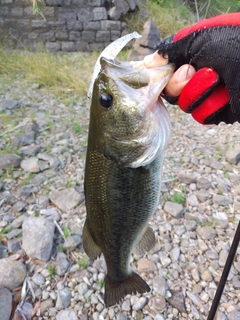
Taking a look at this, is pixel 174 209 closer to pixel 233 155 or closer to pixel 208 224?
pixel 208 224

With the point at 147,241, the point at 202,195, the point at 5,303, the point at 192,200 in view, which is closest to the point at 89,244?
the point at 147,241

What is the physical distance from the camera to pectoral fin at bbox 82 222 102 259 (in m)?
1.65

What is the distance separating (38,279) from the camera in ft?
8.49

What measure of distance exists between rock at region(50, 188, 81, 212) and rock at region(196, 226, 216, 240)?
1.23 meters

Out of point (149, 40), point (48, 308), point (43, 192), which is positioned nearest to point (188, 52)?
point (48, 308)

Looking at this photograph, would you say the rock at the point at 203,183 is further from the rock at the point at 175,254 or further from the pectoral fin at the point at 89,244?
the pectoral fin at the point at 89,244

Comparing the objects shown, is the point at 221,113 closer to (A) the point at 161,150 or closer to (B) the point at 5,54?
(A) the point at 161,150

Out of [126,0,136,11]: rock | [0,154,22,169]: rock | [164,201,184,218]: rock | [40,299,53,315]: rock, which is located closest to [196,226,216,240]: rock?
[164,201,184,218]: rock

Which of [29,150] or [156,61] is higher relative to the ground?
[156,61]

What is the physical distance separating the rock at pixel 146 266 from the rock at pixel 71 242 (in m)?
0.57

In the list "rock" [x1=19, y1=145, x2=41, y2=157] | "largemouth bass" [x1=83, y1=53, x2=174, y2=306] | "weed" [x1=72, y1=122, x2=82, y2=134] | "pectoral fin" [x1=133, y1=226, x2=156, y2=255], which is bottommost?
"weed" [x1=72, y1=122, x2=82, y2=134]

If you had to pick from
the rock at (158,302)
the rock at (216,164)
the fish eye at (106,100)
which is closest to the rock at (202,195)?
the rock at (216,164)

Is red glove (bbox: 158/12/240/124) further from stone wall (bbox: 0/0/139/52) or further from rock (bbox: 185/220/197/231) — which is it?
stone wall (bbox: 0/0/139/52)

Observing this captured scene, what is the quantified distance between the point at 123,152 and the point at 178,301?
160cm
